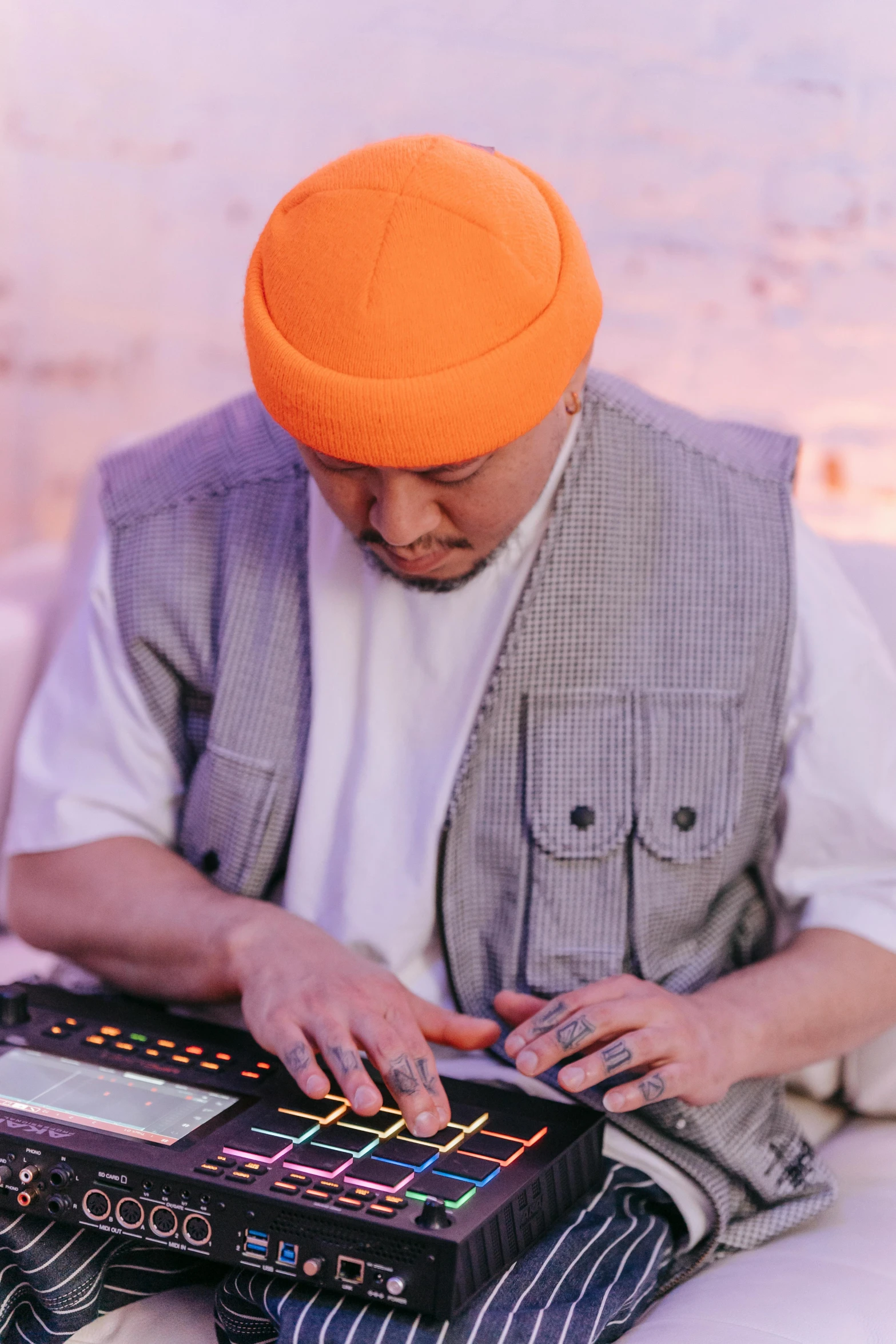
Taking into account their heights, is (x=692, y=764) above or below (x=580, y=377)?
below

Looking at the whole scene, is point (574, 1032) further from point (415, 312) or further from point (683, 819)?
point (415, 312)

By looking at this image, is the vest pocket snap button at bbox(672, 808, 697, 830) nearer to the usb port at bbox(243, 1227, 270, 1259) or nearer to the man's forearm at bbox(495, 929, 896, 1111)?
the man's forearm at bbox(495, 929, 896, 1111)

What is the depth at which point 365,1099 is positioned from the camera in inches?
40.3

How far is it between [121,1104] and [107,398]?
166 centimetres

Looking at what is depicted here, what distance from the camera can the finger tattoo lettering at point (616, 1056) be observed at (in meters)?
1.07

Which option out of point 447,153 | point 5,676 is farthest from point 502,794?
point 5,676

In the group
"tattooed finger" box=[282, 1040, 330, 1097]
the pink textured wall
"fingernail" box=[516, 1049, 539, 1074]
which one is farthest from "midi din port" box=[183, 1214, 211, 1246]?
the pink textured wall

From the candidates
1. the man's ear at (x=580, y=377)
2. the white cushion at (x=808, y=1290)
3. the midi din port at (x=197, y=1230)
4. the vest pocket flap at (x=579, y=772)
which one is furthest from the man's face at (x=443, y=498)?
the white cushion at (x=808, y=1290)

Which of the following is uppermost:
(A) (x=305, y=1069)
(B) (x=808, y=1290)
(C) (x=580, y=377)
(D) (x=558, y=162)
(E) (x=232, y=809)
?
(D) (x=558, y=162)

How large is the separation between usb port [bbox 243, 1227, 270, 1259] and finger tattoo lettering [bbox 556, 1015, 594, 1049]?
27 centimetres

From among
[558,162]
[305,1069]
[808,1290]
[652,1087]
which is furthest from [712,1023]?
[558,162]

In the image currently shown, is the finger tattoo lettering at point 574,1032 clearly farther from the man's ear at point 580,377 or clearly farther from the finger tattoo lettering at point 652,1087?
the man's ear at point 580,377

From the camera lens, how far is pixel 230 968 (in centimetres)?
121

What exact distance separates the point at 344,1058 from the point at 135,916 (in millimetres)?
300
